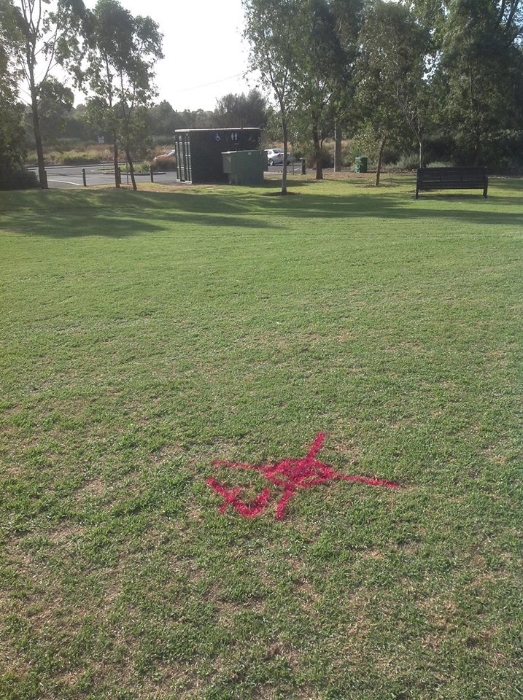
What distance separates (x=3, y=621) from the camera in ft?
7.62

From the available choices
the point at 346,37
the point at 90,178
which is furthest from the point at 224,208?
the point at 90,178

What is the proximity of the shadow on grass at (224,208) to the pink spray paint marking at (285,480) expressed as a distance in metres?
9.79

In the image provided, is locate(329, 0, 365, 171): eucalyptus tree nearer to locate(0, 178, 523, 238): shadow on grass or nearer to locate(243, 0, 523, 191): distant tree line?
locate(243, 0, 523, 191): distant tree line

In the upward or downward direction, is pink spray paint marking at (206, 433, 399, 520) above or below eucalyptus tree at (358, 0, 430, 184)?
below

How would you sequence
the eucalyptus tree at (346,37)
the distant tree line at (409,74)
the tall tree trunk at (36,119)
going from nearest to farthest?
the distant tree line at (409,74) < the tall tree trunk at (36,119) < the eucalyptus tree at (346,37)

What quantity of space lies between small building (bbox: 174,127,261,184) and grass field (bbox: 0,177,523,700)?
23.8m

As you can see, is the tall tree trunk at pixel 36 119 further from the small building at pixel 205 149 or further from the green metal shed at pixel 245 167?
the green metal shed at pixel 245 167

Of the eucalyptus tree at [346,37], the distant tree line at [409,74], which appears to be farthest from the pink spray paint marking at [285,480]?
the eucalyptus tree at [346,37]

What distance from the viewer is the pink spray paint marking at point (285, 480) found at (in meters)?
2.99

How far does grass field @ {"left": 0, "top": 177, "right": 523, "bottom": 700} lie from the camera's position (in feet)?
6.97

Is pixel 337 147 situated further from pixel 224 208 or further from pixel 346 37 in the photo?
pixel 224 208

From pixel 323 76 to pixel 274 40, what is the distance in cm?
915

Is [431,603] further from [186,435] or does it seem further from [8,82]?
[8,82]

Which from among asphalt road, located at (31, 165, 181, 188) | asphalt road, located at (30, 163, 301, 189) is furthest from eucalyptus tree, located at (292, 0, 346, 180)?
asphalt road, located at (31, 165, 181, 188)
